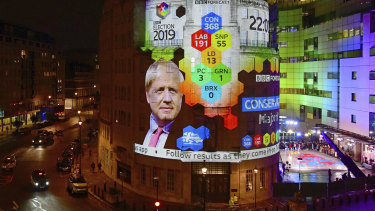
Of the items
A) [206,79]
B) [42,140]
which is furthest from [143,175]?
[42,140]

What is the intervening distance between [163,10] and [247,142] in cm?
1714

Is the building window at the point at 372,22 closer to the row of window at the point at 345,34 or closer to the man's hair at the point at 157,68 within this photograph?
the row of window at the point at 345,34

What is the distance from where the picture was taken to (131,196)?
43.2 metres

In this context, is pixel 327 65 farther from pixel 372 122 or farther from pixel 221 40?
pixel 221 40

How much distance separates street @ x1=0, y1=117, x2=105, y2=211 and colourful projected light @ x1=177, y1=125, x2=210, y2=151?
10.8m

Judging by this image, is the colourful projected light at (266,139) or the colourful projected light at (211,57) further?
the colourful projected light at (266,139)

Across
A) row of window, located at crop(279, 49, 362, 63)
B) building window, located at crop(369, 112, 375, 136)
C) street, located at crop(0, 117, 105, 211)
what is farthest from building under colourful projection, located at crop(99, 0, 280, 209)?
row of window, located at crop(279, 49, 362, 63)

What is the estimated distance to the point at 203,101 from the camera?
41281 millimetres

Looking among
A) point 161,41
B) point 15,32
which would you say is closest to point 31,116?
point 15,32

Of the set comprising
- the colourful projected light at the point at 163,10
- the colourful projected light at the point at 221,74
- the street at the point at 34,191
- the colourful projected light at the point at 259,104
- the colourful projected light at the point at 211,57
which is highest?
the colourful projected light at the point at 163,10

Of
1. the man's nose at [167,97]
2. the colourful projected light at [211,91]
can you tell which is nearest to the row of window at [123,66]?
the man's nose at [167,97]

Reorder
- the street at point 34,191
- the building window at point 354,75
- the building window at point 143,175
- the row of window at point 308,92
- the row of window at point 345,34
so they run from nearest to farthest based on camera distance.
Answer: the street at point 34,191, the building window at point 143,175, the row of window at point 345,34, the building window at point 354,75, the row of window at point 308,92

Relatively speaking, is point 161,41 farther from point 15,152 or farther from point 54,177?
point 15,152

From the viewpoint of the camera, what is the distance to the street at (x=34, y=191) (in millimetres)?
39219
